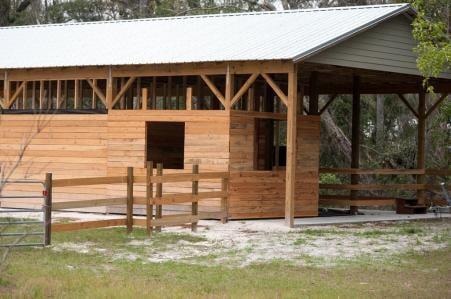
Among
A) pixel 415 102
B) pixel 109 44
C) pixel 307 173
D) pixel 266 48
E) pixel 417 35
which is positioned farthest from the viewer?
pixel 415 102

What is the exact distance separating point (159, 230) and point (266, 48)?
15.2 feet

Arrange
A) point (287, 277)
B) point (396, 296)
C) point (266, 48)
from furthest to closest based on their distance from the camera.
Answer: point (266, 48), point (287, 277), point (396, 296)

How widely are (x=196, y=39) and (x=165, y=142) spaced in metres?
2.66

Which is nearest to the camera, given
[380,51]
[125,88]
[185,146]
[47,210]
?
[47,210]

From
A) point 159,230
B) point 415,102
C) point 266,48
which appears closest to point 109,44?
point 266,48

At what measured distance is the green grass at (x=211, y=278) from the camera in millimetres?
9992

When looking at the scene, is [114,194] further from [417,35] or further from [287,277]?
[287,277]

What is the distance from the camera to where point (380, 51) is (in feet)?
65.3

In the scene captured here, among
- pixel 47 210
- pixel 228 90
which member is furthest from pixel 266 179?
pixel 47 210

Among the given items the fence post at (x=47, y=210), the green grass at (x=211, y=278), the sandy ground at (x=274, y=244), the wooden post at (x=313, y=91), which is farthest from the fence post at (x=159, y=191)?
the wooden post at (x=313, y=91)

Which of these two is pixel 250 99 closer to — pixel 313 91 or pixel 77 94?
pixel 313 91

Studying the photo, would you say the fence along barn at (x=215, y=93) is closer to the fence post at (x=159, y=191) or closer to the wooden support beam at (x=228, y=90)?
the wooden support beam at (x=228, y=90)

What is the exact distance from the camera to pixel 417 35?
15836 millimetres

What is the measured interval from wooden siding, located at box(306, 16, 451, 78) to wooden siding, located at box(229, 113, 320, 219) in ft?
6.49
